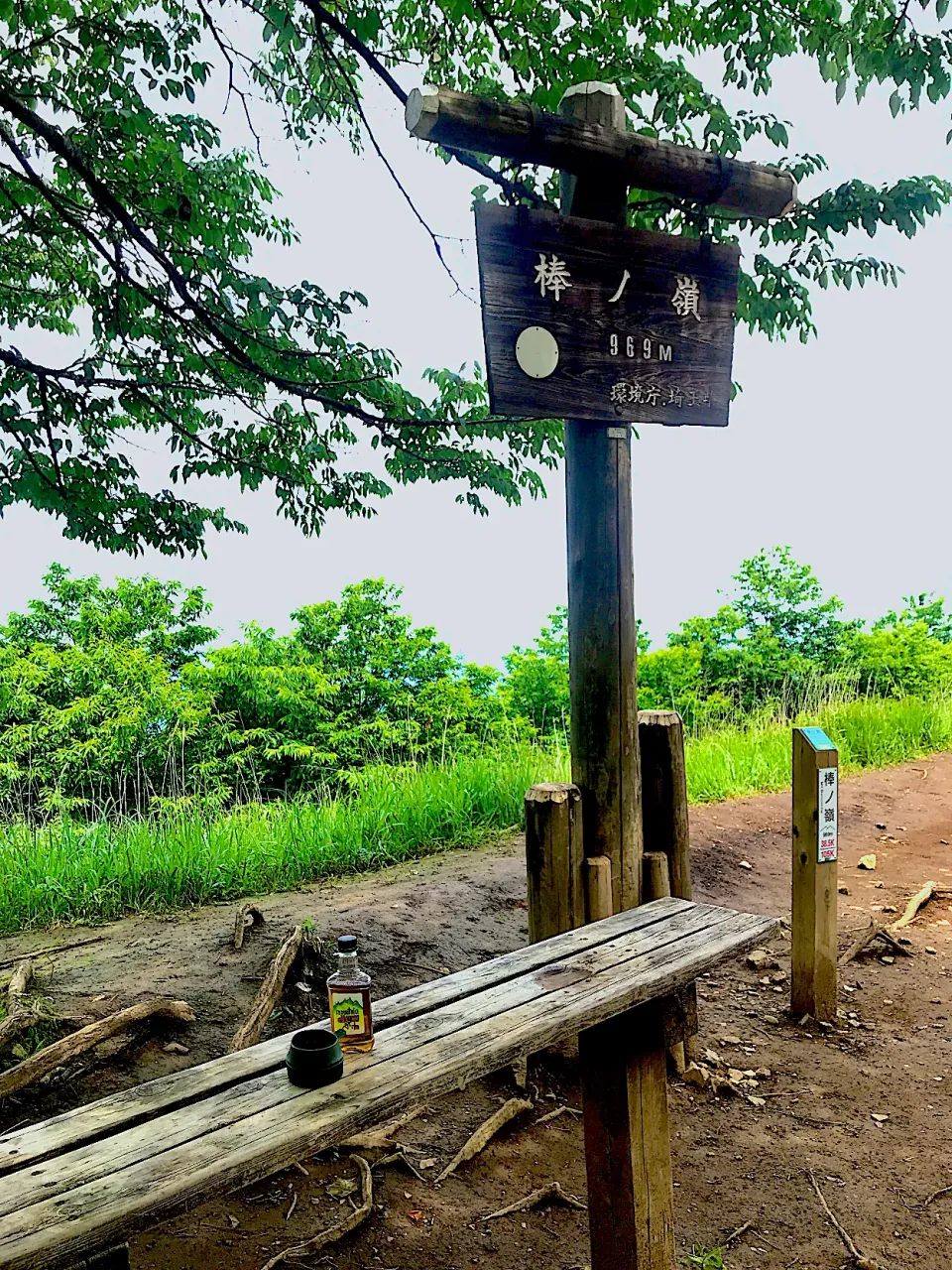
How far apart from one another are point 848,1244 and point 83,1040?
82.0 inches

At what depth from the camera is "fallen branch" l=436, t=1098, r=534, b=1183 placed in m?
2.59

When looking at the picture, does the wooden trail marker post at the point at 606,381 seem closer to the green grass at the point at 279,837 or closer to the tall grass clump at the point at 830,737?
the green grass at the point at 279,837

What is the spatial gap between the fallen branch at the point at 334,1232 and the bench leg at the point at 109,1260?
1113 millimetres

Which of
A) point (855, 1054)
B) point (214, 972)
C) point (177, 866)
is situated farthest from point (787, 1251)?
point (177, 866)

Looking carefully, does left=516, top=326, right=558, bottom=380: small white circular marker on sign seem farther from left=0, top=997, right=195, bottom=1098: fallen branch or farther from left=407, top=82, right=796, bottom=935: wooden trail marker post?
left=0, top=997, right=195, bottom=1098: fallen branch

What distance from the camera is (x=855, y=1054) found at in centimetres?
334

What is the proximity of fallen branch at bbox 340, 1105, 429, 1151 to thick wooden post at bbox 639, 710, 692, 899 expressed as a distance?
106 cm

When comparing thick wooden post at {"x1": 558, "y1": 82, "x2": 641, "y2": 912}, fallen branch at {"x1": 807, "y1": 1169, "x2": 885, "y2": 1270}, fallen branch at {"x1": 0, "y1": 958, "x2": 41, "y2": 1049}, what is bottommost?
fallen branch at {"x1": 807, "y1": 1169, "x2": 885, "y2": 1270}

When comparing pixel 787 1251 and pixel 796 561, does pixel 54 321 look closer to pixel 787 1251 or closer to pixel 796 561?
pixel 787 1251

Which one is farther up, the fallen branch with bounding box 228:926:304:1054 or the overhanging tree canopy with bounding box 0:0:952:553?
the overhanging tree canopy with bounding box 0:0:952:553

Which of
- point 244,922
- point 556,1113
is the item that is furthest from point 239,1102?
point 244,922

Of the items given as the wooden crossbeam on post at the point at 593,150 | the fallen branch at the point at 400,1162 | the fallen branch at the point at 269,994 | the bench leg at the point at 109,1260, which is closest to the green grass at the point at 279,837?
the fallen branch at the point at 269,994

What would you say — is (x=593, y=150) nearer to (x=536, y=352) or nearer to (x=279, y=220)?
(x=536, y=352)

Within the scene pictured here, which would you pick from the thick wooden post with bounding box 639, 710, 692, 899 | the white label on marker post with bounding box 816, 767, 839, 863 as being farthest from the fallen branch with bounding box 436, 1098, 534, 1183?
the white label on marker post with bounding box 816, 767, 839, 863
